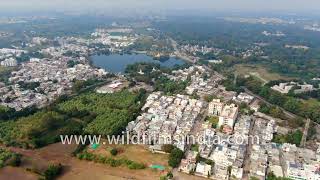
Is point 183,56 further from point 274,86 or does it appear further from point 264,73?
point 274,86

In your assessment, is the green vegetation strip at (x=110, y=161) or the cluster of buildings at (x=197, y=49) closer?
the green vegetation strip at (x=110, y=161)

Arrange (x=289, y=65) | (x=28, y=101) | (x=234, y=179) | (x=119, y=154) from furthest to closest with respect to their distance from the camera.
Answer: (x=289, y=65)
(x=28, y=101)
(x=119, y=154)
(x=234, y=179)

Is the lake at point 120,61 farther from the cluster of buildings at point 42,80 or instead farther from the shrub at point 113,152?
the shrub at point 113,152

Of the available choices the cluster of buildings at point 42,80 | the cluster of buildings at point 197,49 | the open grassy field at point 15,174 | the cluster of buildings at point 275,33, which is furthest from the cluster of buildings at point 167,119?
the cluster of buildings at point 275,33

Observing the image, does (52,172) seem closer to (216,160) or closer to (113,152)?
(113,152)

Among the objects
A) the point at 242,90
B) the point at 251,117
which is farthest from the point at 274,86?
the point at 251,117

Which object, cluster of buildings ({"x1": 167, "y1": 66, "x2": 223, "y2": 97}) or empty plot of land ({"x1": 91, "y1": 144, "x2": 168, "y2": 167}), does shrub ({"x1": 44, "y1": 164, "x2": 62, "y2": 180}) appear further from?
cluster of buildings ({"x1": 167, "y1": 66, "x2": 223, "y2": 97})
